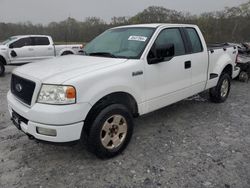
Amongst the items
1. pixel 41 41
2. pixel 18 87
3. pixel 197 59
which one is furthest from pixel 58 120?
pixel 41 41

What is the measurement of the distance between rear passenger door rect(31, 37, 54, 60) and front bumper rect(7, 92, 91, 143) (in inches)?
372

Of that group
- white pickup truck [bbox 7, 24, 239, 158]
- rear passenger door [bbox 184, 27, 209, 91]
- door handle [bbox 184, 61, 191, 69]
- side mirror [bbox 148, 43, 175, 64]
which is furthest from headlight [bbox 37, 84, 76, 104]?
rear passenger door [bbox 184, 27, 209, 91]

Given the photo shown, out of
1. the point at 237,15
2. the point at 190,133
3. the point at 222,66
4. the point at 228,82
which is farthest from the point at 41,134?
the point at 237,15

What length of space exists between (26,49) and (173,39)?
9.03m

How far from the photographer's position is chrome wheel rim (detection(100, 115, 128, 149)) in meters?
3.05

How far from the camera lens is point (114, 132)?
319 cm

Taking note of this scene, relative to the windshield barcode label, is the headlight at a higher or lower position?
lower

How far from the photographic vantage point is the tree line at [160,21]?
17.3m

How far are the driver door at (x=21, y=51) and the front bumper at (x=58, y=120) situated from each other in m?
9.06

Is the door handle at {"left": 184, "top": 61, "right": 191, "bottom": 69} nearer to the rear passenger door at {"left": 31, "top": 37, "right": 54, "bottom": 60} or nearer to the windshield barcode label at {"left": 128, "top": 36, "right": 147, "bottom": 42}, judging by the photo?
the windshield barcode label at {"left": 128, "top": 36, "right": 147, "bottom": 42}

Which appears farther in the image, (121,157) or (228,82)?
(228,82)

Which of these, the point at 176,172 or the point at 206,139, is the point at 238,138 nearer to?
the point at 206,139

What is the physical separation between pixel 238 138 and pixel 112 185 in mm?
2328

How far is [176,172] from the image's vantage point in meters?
2.92
